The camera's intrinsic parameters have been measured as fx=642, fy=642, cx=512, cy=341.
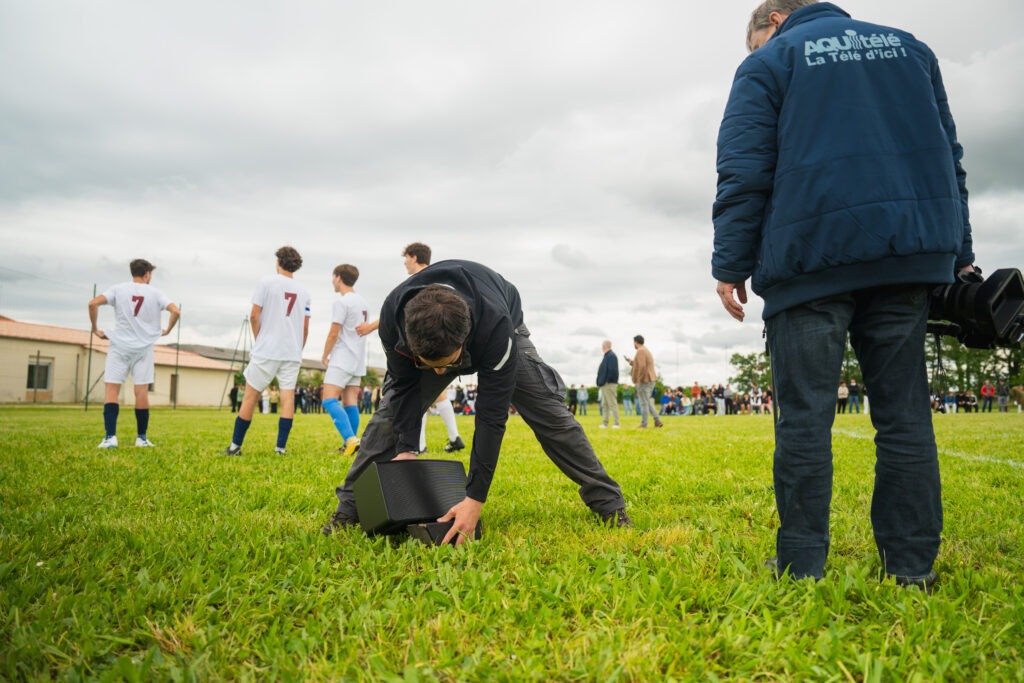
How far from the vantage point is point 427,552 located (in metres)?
2.78

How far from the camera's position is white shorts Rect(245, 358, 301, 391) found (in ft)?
24.3

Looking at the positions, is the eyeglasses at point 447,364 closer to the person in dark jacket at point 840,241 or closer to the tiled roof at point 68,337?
the person in dark jacket at point 840,241

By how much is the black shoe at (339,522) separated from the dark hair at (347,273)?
509 centimetres

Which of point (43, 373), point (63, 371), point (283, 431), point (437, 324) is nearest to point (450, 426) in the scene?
point (283, 431)

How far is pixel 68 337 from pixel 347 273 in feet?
170

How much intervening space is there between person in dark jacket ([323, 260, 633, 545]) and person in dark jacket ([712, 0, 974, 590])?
3.24 ft

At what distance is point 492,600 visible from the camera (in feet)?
7.34

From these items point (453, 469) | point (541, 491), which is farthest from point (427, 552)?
point (541, 491)

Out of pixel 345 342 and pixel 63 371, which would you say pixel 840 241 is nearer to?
pixel 345 342

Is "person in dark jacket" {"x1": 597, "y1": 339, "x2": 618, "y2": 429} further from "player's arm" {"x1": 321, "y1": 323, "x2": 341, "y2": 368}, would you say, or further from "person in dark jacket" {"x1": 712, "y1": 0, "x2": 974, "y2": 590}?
"person in dark jacket" {"x1": 712, "y1": 0, "x2": 974, "y2": 590}

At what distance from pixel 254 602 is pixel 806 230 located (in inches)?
90.8

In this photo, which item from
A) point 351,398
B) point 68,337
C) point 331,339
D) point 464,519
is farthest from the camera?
point 68,337

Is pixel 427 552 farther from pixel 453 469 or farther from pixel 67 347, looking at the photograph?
pixel 67 347

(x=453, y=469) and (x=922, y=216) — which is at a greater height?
(x=922, y=216)
